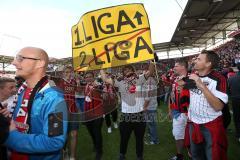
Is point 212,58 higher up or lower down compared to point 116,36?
lower down

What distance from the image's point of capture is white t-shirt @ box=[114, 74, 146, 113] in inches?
200

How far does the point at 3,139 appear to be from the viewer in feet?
6.53

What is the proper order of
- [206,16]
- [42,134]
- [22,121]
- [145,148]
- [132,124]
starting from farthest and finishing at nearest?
[206,16], [145,148], [132,124], [22,121], [42,134]

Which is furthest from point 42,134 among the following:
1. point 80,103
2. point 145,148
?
point 145,148

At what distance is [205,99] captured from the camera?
3.64 m

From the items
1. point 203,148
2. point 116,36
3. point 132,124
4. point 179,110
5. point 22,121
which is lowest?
point 203,148

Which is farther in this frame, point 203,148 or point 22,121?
point 203,148

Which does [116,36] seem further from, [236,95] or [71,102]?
[236,95]

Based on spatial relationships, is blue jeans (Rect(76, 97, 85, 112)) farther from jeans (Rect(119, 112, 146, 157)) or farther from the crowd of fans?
jeans (Rect(119, 112, 146, 157))

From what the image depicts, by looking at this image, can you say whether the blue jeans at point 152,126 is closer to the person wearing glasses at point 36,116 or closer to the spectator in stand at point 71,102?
the spectator in stand at point 71,102

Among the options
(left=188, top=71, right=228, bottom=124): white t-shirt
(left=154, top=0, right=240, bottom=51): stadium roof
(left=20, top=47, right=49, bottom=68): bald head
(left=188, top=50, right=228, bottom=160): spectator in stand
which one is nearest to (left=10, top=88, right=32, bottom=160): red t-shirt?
(left=20, top=47, right=49, bottom=68): bald head

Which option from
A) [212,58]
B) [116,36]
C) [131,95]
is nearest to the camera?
[212,58]

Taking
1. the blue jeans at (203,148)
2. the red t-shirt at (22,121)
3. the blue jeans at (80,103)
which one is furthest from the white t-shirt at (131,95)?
the red t-shirt at (22,121)

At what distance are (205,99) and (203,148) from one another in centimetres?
71
